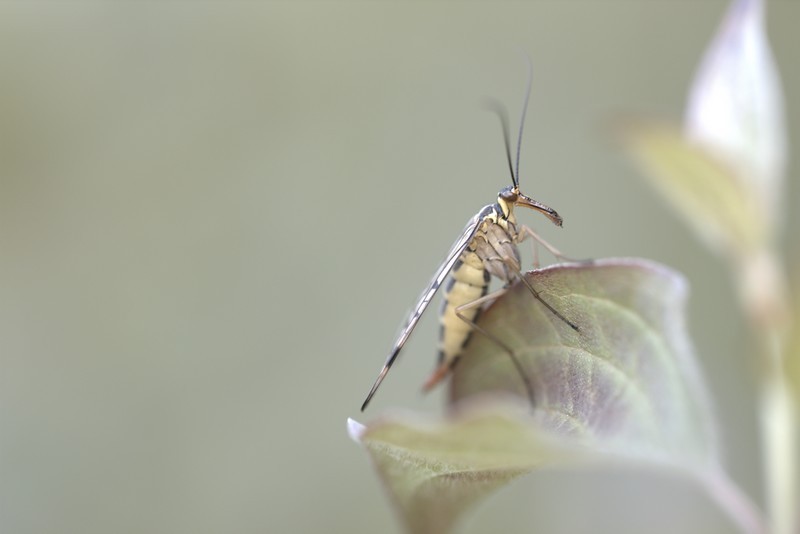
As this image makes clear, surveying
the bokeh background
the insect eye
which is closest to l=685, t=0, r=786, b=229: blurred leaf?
the insect eye

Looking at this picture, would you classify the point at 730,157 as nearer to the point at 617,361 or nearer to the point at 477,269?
the point at 617,361

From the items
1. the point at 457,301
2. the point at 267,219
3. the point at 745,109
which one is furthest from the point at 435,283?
the point at 267,219

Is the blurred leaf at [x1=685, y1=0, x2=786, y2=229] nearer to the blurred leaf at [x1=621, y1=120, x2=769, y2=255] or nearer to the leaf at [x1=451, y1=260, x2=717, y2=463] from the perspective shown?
the blurred leaf at [x1=621, y1=120, x2=769, y2=255]

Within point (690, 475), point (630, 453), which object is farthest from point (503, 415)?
point (690, 475)

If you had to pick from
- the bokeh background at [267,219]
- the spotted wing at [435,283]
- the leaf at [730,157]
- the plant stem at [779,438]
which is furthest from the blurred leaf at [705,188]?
the bokeh background at [267,219]

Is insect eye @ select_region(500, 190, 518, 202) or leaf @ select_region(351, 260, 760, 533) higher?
leaf @ select_region(351, 260, 760, 533)
